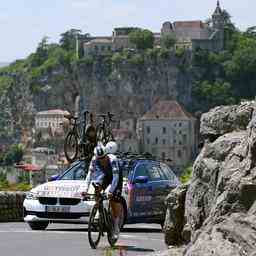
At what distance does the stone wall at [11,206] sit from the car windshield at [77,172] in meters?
2.29

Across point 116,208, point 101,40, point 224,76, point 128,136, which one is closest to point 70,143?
point 116,208

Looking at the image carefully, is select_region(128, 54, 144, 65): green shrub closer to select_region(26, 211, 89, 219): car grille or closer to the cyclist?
select_region(26, 211, 89, 219): car grille

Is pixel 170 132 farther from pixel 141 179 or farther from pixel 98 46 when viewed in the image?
pixel 141 179

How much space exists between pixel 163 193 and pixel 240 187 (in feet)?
32.1

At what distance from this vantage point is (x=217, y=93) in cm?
16312

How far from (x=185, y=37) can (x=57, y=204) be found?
6364 inches

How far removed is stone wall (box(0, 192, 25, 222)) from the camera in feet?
58.1

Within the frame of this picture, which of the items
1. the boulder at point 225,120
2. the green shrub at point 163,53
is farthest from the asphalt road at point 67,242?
the green shrub at point 163,53

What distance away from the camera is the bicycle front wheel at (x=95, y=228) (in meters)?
11.3

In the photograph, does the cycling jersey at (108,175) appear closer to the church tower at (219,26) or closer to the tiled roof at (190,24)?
the church tower at (219,26)

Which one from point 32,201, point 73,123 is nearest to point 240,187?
point 32,201

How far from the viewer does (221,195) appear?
21.3 ft

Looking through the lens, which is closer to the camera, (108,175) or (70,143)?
(108,175)

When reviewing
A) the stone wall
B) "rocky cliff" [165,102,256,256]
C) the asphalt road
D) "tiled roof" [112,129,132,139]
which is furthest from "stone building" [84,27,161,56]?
"rocky cliff" [165,102,256,256]
